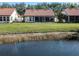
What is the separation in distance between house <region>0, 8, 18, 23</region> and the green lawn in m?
0.07

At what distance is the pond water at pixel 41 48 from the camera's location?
491 cm

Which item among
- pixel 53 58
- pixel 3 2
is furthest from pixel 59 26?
pixel 3 2

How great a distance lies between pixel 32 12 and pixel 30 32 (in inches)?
10.9

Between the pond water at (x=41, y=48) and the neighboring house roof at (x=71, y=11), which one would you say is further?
the neighboring house roof at (x=71, y=11)

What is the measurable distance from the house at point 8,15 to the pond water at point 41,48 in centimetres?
34

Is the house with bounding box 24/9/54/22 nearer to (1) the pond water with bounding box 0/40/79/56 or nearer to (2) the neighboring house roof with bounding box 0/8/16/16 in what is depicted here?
(2) the neighboring house roof with bounding box 0/8/16/16

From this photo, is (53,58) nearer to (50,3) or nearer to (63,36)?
(63,36)

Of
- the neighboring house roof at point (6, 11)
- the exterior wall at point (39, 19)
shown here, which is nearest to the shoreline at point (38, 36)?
the exterior wall at point (39, 19)

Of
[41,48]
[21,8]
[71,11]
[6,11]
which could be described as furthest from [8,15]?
[71,11]

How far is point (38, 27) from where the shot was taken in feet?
16.6

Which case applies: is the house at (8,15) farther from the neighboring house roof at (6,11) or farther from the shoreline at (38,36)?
the shoreline at (38,36)

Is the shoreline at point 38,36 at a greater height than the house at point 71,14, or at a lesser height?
lesser

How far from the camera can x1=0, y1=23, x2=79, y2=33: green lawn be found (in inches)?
197

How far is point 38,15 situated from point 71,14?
1.48 ft
